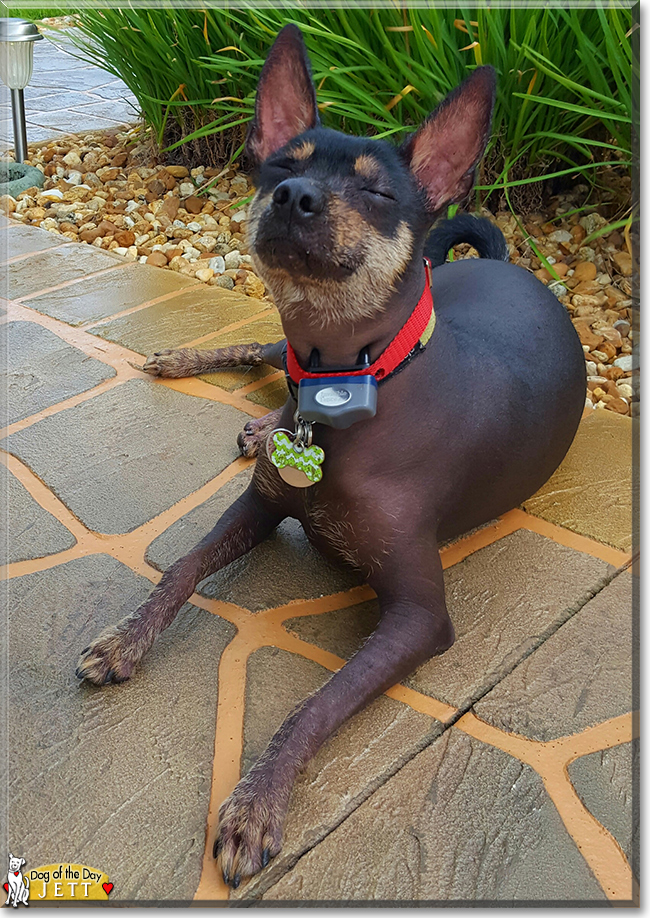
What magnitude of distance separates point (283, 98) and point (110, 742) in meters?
1.45

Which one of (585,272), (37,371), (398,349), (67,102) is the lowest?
(67,102)

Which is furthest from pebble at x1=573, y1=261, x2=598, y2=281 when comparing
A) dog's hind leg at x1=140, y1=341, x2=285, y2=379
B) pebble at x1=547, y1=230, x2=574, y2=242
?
dog's hind leg at x1=140, y1=341, x2=285, y2=379

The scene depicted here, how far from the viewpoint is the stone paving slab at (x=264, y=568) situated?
85.3 inches

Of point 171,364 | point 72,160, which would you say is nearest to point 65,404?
point 171,364

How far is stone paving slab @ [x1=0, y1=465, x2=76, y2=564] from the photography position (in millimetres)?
2296

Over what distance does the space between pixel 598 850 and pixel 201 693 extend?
871 millimetres

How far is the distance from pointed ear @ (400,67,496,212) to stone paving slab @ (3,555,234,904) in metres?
1.14

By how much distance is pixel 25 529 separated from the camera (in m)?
2.38

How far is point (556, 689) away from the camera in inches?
75.4

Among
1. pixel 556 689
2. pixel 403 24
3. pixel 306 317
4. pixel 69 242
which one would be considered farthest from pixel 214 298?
pixel 556 689

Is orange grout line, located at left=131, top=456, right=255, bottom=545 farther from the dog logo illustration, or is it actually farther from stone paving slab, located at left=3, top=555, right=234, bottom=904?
the dog logo illustration

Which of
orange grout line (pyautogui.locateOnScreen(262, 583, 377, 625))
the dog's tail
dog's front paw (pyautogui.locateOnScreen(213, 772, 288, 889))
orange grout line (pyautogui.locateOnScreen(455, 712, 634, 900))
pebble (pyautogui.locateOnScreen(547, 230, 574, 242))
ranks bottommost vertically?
orange grout line (pyautogui.locateOnScreen(262, 583, 377, 625))

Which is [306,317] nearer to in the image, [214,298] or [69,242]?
[214,298]

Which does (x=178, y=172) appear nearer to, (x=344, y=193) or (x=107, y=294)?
(x=107, y=294)
